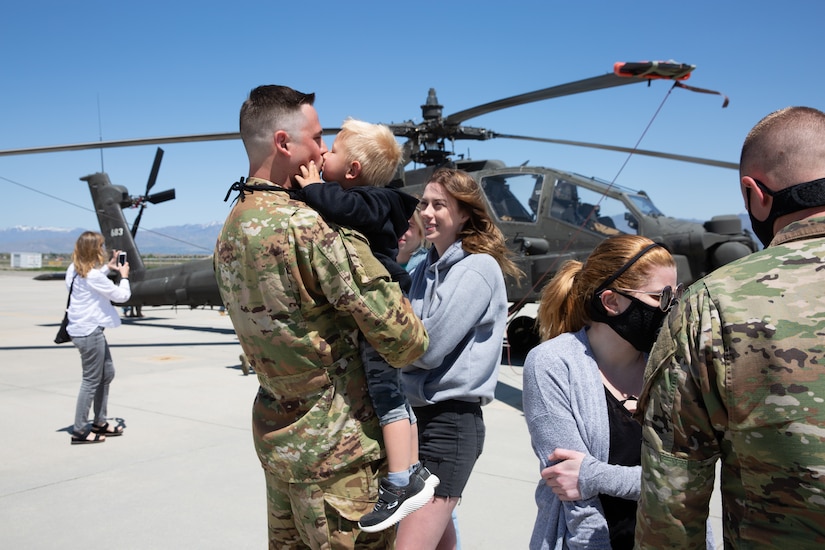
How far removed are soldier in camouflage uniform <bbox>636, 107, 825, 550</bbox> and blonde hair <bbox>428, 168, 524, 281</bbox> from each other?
1.39 metres

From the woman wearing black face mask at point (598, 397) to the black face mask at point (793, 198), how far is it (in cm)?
Answer: 70

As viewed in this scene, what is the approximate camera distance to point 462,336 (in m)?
2.25

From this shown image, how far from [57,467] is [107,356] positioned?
99cm

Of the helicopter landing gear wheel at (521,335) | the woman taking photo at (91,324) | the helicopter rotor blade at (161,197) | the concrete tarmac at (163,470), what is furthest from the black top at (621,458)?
the helicopter rotor blade at (161,197)

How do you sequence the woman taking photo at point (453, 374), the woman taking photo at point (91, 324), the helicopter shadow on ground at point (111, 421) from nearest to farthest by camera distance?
the woman taking photo at point (453, 374)
the woman taking photo at point (91, 324)
the helicopter shadow on ground at point (111, 421)

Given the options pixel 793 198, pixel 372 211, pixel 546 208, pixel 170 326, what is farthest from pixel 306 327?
pixel 170 326

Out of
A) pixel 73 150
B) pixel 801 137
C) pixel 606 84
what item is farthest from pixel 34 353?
pixel 801 137

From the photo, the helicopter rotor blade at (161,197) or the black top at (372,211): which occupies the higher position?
the black top at (372,211)

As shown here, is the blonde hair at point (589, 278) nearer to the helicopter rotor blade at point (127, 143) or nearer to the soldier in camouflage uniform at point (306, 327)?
the soldier in camouflage uniform at point (306, 327)

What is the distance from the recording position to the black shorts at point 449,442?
2.21 m

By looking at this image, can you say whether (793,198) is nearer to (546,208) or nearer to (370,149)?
(370,149)

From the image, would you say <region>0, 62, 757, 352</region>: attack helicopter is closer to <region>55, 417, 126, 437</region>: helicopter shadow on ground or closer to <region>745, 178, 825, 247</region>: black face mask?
<region>55, 417, 126, 437</region>: helicopter shadow on ground

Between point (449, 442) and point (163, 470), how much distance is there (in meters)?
2.88

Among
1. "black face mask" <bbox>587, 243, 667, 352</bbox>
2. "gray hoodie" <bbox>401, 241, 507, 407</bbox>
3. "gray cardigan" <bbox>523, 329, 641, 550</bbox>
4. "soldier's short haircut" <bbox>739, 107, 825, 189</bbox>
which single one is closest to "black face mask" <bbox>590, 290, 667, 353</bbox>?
"black face mask" <bbox>587, 243, 667, 352</bbox>
